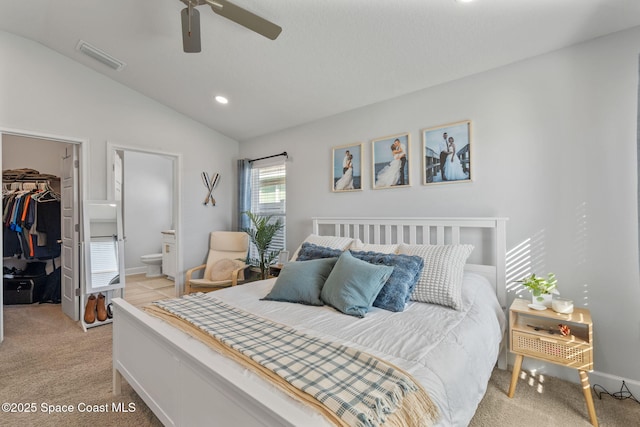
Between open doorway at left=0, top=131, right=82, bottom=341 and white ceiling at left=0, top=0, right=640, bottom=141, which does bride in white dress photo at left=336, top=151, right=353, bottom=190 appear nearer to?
white ceiling at left=0, top=0, right=640, bottom=141

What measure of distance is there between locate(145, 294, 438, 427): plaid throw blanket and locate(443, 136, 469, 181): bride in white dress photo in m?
1.97

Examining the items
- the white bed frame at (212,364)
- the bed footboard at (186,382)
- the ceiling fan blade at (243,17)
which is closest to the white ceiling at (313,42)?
the ceiling fan blade at (243,17)

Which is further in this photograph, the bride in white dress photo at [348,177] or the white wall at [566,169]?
the bride in white dress photo at [348,177]

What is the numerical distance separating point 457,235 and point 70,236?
4.46 metres

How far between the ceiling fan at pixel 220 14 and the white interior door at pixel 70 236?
2543 millimetres

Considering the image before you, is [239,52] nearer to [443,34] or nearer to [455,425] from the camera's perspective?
[443,34]

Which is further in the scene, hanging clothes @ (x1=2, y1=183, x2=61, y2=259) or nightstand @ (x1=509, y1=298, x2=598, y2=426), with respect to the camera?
hanging clothes @ (x1=2, y1=183, x2=61, y2=259)

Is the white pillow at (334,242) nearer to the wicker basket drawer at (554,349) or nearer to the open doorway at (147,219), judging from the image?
the wicker basket drawer at (554,349)

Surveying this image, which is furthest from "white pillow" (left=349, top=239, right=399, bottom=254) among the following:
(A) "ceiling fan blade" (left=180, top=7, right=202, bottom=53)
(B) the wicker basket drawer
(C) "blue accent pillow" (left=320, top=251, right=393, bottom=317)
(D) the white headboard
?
(A) "ceiling fan blade" (left=180, top=7, right=202, bottom=53)

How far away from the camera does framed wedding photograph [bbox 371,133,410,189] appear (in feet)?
9.74

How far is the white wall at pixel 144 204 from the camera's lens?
20.1 feet

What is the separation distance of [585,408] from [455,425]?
1.41 m

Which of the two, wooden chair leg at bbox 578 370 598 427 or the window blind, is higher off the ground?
the window blind

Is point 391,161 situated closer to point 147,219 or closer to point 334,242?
point 334,242
